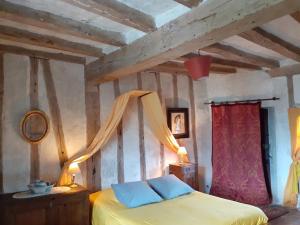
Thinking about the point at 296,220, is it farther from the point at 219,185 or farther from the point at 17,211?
the point at 17,211

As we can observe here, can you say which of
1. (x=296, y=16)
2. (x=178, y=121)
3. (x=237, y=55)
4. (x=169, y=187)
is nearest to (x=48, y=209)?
(x=169, y=187)

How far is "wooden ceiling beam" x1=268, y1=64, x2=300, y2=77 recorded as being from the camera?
438cm

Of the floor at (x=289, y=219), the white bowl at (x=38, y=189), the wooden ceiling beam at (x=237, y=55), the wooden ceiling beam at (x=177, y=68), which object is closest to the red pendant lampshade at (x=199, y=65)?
the wooden ceiling beam at (x=237, y=55)

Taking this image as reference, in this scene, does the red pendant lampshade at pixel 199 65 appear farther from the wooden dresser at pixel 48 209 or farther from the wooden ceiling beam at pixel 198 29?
the wooden dresser at pixel 48 209

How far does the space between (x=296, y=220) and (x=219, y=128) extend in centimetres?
193

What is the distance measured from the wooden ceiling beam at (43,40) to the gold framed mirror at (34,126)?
3.07 feet

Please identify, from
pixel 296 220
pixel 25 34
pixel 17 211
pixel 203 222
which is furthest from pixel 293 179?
pixel 25 34

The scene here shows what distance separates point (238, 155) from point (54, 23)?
148 inches

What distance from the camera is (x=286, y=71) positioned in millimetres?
4484

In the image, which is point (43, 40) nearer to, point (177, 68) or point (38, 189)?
point (38, 189)

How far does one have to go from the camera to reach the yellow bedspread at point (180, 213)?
2.89m

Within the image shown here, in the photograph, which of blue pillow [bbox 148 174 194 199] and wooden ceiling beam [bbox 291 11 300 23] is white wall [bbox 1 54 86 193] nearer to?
blue pillow [bbox 148 174 194 199]

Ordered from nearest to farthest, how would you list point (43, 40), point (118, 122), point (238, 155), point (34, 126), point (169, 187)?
1. point (43, 40)
2. point (34, 126)
3. point (169, 187)
4. point (118, 122)
5. point (238, 155)

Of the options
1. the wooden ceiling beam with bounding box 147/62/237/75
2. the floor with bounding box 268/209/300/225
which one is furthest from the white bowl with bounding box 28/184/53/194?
the floor with bounding box 268/209/300/225
